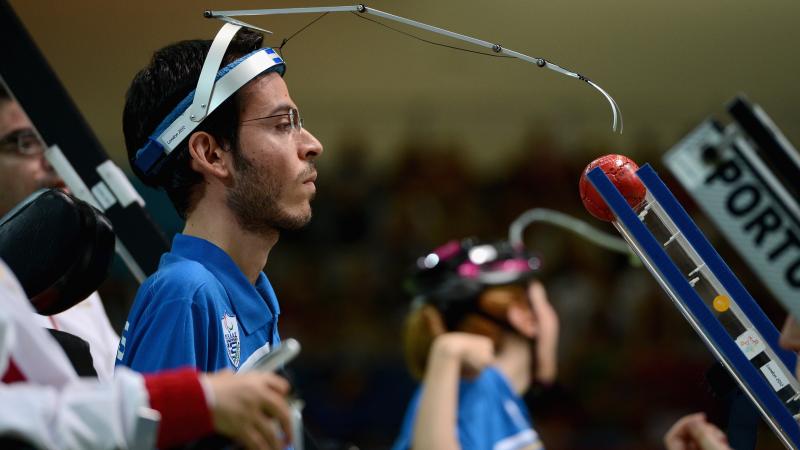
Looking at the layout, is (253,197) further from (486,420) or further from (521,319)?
(521,319)

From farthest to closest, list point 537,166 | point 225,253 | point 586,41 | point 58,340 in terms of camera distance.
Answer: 1. point 537,166
2. point 586,41
3. point 225,253
4. point 58,340

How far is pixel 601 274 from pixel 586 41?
1324 millimetres

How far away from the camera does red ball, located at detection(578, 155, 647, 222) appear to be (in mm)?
1909

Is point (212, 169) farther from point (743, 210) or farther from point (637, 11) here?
point (637, 11)

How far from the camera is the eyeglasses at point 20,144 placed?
3.16 m

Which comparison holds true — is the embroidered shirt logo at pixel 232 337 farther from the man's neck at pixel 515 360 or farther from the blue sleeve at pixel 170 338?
the man's neck at pixel 515 360

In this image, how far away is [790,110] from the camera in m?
6.79

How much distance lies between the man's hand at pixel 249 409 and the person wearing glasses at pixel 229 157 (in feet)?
2.54

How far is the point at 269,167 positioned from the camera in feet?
7.58

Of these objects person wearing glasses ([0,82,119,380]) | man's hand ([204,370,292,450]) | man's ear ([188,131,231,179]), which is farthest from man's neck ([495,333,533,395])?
man's hand ([204,370,292,450])

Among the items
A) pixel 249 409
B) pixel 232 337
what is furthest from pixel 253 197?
pixel 249 409

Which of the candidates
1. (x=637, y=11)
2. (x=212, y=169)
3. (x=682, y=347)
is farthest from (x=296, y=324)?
(x=212, y=169)

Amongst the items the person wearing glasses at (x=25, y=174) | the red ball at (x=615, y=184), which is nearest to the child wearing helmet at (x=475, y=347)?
the person wearing glasses at (x=25, y=174)

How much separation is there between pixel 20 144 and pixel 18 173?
0.08 m
